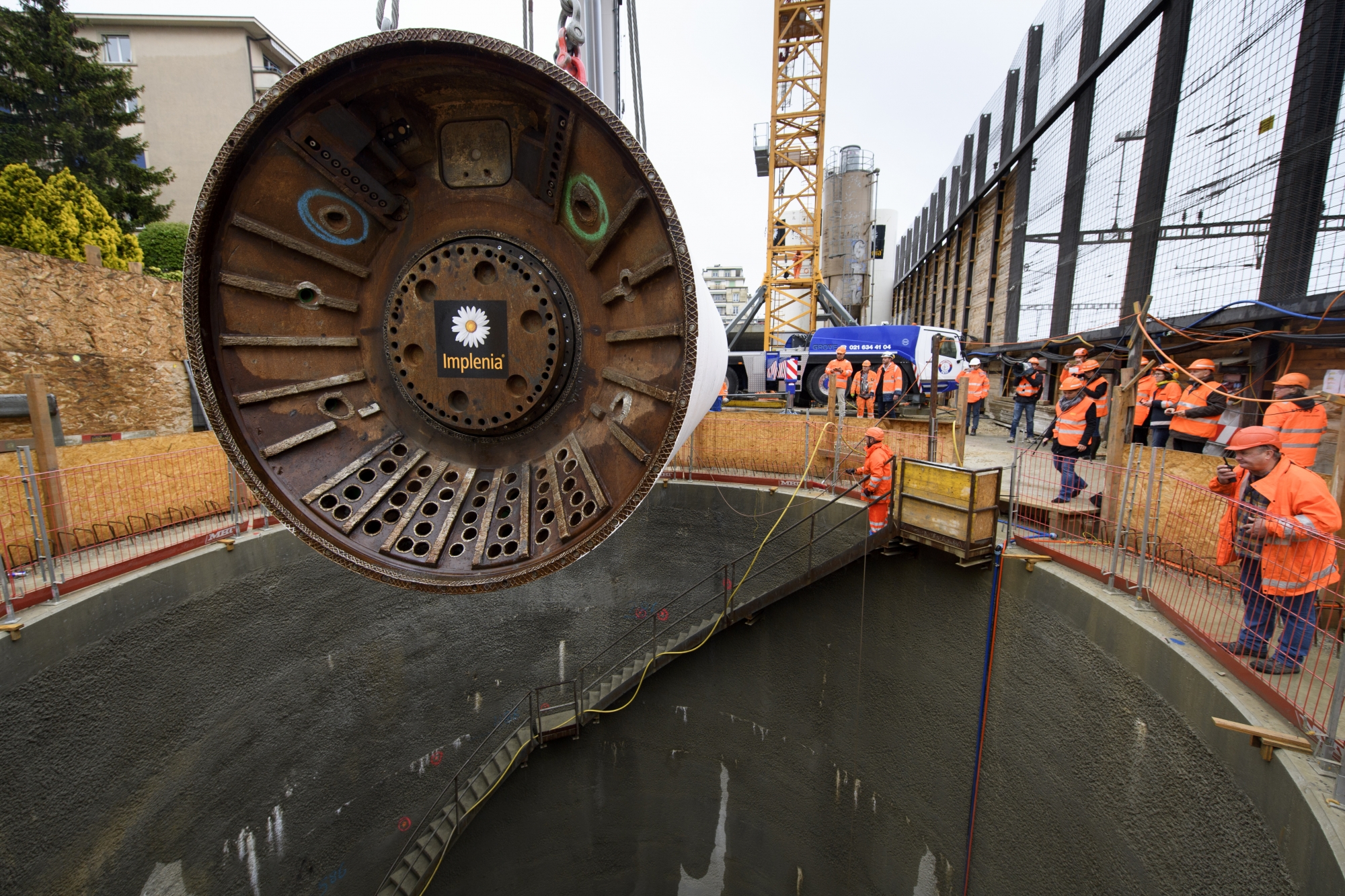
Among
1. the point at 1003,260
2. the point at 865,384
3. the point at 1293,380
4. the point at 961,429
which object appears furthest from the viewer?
the point at 1003,260

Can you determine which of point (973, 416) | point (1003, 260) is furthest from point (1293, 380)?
point (1003, 260)

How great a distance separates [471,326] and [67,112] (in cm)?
2849

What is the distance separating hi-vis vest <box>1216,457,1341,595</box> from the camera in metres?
3.45

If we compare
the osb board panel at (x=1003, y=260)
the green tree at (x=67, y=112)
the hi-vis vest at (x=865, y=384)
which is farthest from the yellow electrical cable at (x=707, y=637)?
the green tree at (x=67, y=112)

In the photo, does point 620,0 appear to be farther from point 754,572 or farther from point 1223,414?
point 1223,414

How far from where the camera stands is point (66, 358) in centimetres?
934


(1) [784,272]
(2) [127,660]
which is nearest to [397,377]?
(2) [127,660]

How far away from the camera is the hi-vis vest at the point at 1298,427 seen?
4.84 meters

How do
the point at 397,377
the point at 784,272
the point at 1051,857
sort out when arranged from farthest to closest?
the point at 784,272 < the point at 1051,857 < the point at 397,377

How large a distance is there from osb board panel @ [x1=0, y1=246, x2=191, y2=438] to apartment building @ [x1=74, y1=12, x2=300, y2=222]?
20.0 m

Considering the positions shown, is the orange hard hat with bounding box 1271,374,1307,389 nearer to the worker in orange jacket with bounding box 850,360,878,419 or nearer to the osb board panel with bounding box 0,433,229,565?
the worker in orange jacket with bounding box 850,360,878,419

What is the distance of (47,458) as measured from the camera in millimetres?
5660

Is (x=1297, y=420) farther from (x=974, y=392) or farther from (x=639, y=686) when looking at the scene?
(x=639, y=686)

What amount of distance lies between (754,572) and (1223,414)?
6.79m
